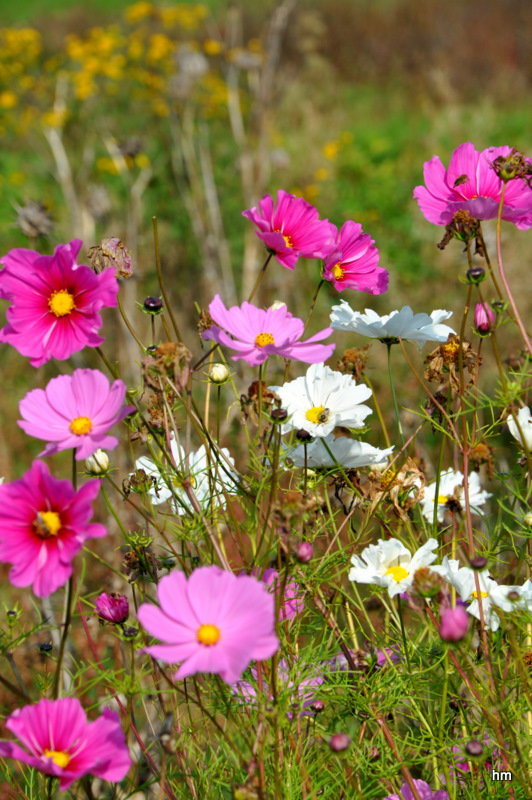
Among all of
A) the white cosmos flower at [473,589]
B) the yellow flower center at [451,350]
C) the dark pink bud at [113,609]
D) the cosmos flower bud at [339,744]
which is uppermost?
the yellow flower center at [451,350]

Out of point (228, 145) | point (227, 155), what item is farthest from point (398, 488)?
point (228, 145)

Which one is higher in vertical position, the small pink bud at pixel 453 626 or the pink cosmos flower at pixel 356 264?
the pink cosmos flower at pixel 356 264

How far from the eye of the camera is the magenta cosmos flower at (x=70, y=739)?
0.45m

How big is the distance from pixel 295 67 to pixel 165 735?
6789 mm

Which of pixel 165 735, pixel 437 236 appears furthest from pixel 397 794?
pixel 437 236

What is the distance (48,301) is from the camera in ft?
1.91

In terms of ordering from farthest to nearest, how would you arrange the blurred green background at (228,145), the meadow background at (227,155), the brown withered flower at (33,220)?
the blurred green background at (228,145) → the meadow background at (227,155) → the brown withered flower at (33,220)

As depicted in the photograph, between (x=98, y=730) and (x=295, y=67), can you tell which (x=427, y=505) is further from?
(x=295, y=67)

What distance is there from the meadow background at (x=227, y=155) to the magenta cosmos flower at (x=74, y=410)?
0.99 ft

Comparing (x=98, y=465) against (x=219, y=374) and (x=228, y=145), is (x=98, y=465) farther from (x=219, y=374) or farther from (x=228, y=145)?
(x=228, y=145)

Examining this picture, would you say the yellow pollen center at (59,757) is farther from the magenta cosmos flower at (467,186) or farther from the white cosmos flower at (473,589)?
the magenta cosmos flower at (467,186)

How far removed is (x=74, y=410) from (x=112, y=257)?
0.53 feet

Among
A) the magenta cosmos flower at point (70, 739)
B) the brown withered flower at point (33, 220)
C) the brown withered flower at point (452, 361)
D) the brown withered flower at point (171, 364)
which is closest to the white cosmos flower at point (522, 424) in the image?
the brown withered flower at point (452, 361)

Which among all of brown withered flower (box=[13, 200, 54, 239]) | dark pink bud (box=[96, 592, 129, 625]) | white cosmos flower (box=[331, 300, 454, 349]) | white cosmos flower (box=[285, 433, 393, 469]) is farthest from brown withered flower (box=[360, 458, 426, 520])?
brown withered flower (box=[13, 200, 54, 239])
